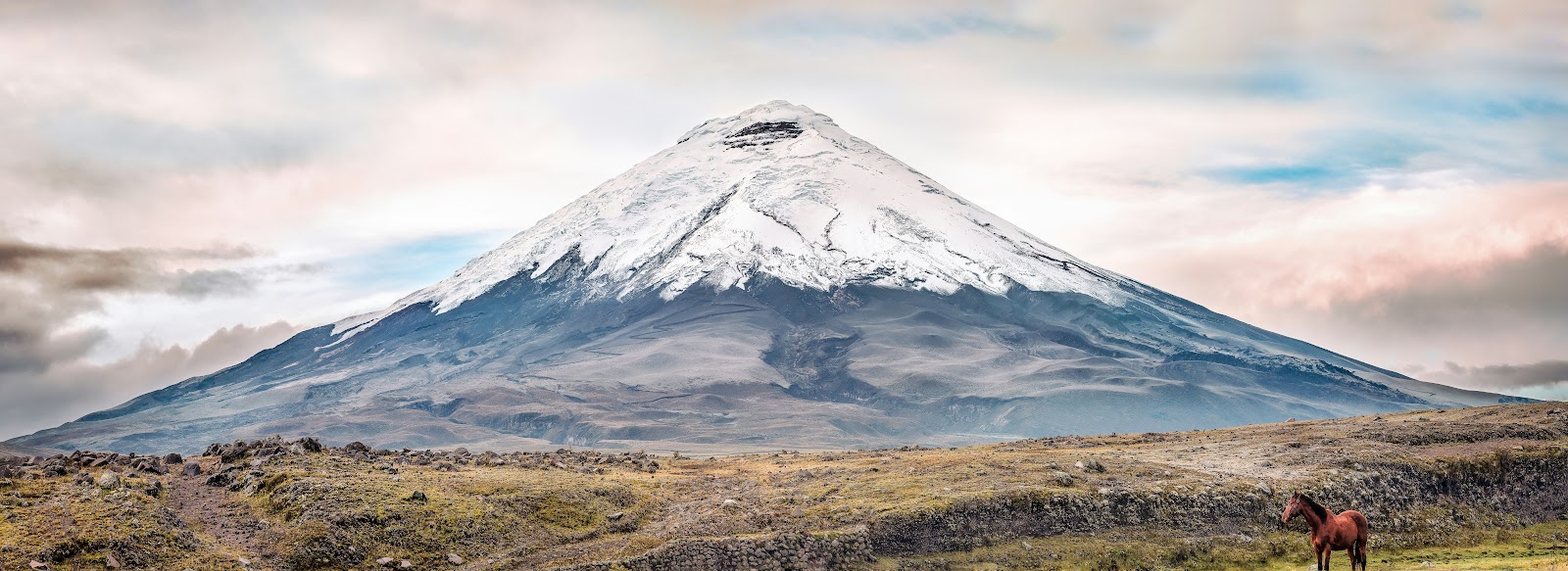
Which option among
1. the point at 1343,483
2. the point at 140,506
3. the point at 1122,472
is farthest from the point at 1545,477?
the point at 140,506

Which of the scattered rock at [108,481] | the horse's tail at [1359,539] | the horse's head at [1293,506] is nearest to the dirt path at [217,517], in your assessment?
the scattered rock at [108,481]

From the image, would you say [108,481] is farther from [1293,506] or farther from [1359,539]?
[1359,539]

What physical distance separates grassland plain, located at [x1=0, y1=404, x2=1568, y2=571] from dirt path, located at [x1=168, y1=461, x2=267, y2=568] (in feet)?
0.48

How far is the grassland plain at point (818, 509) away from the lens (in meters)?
44.9

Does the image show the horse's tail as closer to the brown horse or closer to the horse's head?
the brown horse

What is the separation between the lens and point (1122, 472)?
5869cm

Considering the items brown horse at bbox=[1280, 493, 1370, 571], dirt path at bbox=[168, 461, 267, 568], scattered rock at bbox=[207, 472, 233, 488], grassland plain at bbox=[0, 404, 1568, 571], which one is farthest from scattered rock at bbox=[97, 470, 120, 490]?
brown horse at bbox=[1280, 493, 1370, 571]

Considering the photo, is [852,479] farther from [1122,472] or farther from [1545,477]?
[1545,477]

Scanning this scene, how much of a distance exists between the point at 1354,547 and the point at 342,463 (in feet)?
152

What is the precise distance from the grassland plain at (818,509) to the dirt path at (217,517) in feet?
0.48

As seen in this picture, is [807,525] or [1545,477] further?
[1545,477]

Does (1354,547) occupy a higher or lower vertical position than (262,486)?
lower

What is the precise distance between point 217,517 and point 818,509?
86.6 feet

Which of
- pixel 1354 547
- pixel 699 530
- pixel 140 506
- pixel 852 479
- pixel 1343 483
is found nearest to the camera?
pixel 1354 547
